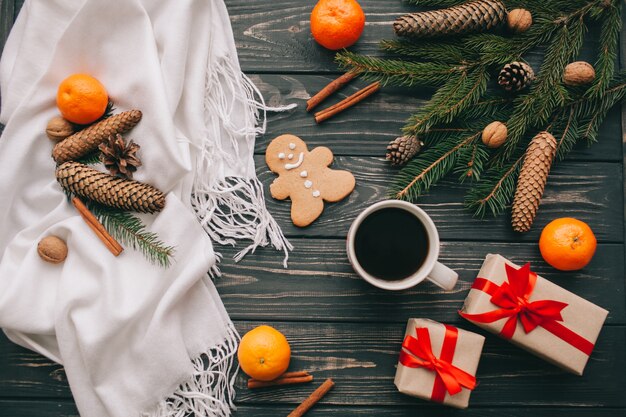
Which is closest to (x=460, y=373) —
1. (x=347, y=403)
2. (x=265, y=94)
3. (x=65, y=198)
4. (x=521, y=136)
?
(x=347, y=403)

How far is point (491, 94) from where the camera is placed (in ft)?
3.37

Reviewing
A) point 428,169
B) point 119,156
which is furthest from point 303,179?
point 119,156

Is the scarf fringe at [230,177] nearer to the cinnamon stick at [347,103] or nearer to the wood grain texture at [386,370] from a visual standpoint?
the cinnamon stick at [347,103]

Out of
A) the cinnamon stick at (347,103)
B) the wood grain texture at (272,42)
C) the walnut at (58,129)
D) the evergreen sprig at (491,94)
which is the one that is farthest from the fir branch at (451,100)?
the walnut at (58,129)

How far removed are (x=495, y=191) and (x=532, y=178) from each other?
0.08 metres

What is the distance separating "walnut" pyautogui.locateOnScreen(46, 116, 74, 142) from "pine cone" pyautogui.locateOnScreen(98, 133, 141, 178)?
3.5 inches

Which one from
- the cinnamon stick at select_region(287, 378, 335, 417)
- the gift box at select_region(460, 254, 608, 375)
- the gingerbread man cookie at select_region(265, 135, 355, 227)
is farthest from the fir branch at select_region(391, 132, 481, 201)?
the cinnamon stick at select_region(287, 378, 335, 417)

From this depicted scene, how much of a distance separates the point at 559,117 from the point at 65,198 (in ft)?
3.41

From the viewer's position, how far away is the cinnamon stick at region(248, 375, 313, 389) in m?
0.97

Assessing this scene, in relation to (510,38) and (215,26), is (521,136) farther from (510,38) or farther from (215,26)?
(215,26)

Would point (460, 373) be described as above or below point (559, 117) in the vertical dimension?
below

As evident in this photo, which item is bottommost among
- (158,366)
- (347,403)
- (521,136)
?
(347,403)

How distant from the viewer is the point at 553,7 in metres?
1.01

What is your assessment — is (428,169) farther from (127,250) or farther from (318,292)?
(127,250)
